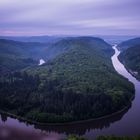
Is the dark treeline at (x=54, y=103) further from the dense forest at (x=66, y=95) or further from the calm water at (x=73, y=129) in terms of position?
the calm water at (x=73, y=129)

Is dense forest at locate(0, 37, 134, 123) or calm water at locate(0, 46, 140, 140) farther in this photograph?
dense forest at locate(0, 37, 134, 123)

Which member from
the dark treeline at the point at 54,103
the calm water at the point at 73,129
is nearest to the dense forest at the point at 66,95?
the dark treeline at the point at 54,103

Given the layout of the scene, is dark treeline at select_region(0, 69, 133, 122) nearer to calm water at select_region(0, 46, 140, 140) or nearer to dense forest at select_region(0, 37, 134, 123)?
dense forest at select_region(0, 37, 134, 123)

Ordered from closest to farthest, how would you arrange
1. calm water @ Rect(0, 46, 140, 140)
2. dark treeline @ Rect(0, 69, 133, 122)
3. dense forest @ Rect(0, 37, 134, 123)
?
calm water @ Rect(0, 46, 140, 140) < dark treeline @ Rect(0, 69, 133, 122) < dense forest @ Rect(0, 37, 134, 123)

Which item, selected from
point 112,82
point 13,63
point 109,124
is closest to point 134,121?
point 109,124

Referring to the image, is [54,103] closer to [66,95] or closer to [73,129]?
[66,95]

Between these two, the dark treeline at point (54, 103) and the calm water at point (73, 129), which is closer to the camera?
the calm water at point (73, 129)

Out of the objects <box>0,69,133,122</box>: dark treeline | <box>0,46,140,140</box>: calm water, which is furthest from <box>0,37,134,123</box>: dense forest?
<box>0,46,140,140</box>: calm water

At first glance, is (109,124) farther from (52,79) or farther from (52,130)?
(52,79)
